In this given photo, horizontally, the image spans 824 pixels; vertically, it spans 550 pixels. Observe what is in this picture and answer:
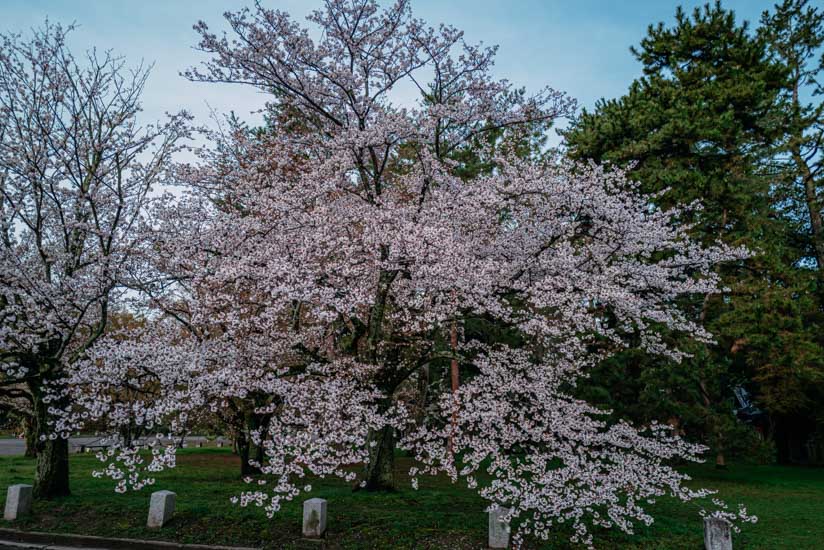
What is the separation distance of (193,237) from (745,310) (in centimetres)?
1625

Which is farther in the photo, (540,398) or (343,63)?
(343,63)

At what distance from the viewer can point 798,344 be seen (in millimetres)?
16281

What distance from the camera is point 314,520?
8344mm

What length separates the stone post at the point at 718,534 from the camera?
772cm

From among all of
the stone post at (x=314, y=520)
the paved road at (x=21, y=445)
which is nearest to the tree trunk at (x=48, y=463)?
the stone post at (x=314, y=520)

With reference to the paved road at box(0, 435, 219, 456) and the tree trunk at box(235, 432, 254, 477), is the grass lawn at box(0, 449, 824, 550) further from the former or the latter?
the paved road at box(0, 435, 219, 456)

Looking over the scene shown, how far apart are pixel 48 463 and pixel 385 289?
750 cm

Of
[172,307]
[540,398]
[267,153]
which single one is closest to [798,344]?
[540,398]

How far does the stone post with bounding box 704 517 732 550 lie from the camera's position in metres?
7.72

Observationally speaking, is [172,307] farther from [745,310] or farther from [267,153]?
[745,310]

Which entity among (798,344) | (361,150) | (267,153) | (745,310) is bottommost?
(798,344)

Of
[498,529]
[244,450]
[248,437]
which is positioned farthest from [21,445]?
[498,529]

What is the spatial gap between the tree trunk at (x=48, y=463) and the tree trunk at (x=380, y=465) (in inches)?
237

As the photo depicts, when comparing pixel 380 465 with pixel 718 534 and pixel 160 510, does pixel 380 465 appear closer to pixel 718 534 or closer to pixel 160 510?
pixel 160 510
